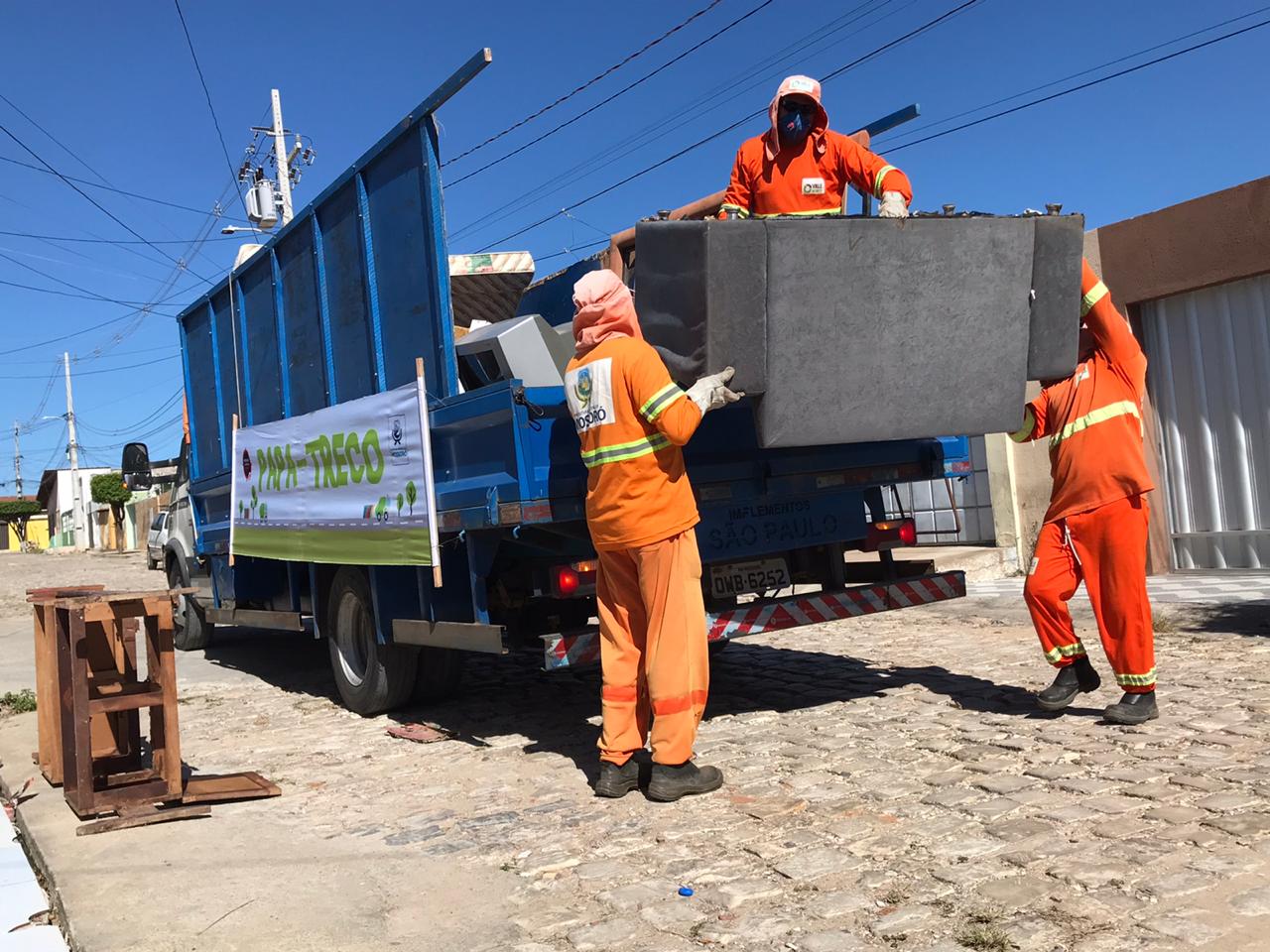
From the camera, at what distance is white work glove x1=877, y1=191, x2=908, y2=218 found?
448 cm

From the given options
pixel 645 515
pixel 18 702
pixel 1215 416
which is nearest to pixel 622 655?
pixel 645 515

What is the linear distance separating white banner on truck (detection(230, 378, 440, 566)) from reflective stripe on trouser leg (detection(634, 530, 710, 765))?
1388mm

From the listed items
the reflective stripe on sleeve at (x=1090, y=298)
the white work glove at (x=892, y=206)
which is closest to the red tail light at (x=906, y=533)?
the reflective stripe on sleeve at (x=1090, y=298)

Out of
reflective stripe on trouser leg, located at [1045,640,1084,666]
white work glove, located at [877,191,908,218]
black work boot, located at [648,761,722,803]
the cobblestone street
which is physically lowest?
the cobblestone street

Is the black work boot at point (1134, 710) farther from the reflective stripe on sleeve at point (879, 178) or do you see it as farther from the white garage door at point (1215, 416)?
the white garage door at point (1215, 416)

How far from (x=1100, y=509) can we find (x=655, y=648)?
77.5 inches

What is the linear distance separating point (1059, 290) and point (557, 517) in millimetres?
2244

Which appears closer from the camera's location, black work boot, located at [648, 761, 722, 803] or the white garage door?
black work boot, located at [648, 761, 722, 803]

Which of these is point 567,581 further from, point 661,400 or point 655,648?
point 661,400

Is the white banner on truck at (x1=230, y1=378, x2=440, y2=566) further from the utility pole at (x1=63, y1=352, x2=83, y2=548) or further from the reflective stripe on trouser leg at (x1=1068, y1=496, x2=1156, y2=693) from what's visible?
the utility pole at (x1=63, y1=352, x2=83, y2=548)

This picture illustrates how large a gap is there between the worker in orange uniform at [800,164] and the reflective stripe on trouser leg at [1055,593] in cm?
174

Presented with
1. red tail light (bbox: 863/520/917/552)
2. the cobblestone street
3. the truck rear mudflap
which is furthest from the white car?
red tail light (bbox: 863/520/917/552)

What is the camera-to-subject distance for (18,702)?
7.90 metres

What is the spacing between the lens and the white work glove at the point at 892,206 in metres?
4.48
